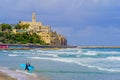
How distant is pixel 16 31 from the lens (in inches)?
5856

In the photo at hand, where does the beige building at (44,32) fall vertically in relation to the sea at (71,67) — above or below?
above

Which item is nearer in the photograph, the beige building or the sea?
the sea

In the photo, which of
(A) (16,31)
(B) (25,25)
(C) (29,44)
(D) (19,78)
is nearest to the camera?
(D) (19,78)

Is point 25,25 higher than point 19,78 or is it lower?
higher

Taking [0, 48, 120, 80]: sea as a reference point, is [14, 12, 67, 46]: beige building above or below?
above

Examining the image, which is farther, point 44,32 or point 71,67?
point 44,32

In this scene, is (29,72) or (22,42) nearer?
(29,72)

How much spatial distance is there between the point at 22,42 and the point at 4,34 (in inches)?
255

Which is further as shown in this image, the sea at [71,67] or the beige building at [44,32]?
the beige building at [44,32]

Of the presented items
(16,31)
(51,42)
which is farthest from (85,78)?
(51,42)

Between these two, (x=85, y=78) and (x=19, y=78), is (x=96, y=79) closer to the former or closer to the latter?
(x=85, y=78)

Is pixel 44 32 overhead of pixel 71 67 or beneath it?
overhead

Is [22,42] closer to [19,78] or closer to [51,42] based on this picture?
[51,42]

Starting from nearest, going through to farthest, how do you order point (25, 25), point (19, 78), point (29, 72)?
1. point (19, 78)
2. point (29, 72)
3. point (25, 25)
